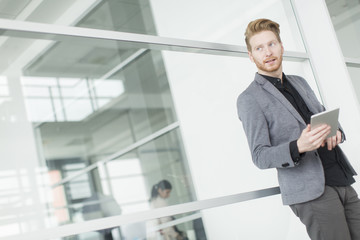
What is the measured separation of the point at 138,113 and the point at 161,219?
0.78m

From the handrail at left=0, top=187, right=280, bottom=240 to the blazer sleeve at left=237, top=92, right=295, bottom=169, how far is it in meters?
0.46

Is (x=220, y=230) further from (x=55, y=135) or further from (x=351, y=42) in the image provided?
(x=351, y=42)

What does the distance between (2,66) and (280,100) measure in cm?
135

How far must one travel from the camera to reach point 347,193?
2.17 metres

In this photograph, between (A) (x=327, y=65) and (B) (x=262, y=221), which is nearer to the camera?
(B) (x=262, y=221)

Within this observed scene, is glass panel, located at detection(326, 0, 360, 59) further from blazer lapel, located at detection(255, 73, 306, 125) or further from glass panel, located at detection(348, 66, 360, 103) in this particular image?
blazer lapel, located at detection(255, 73, 306, 125)

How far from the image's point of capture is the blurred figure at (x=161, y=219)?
2283 millimetres

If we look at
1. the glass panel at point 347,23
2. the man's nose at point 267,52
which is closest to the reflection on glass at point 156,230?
the man's nose at point 267,52

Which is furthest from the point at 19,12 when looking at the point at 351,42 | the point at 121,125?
the point at 351,42

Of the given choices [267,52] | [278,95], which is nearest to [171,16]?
[267,52]

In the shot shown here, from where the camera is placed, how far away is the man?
2.07m

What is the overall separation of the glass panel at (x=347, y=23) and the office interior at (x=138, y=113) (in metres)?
0.30

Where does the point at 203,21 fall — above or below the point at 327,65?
above

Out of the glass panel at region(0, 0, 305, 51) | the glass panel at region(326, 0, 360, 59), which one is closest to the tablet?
the glass panel at region(0, 0, 305, 51)
